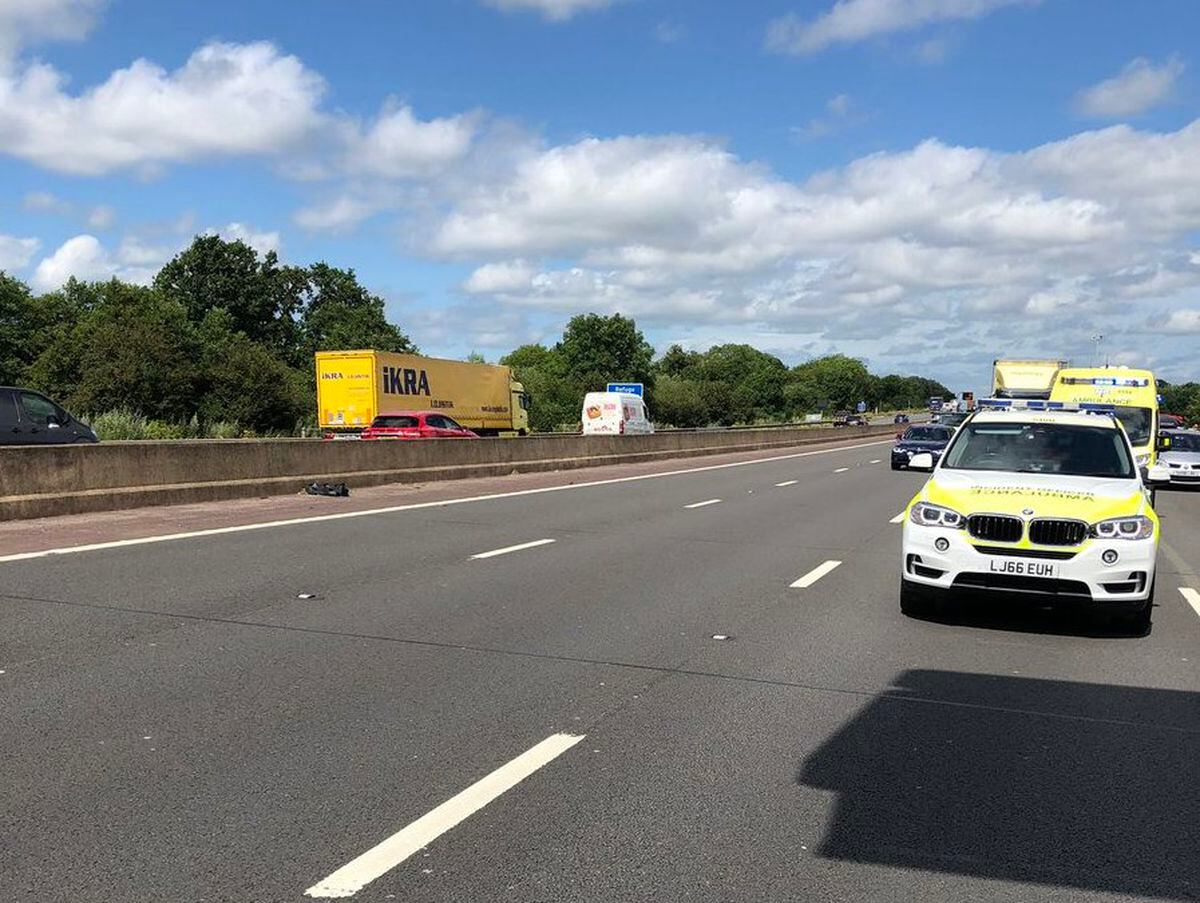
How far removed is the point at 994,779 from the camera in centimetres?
510

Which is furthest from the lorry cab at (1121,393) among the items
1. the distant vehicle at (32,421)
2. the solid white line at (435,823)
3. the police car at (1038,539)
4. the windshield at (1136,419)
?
the solid white line at (435,823)

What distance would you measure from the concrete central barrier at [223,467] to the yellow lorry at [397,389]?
8.38 m

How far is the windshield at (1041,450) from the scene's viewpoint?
9520 millimetres

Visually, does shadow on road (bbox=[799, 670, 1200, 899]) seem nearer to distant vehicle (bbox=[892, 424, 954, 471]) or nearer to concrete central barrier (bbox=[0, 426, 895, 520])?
concrete central barrier (bbox=[0, 426, 895, 520])

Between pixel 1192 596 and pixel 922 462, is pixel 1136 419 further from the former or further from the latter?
pixel 922 462

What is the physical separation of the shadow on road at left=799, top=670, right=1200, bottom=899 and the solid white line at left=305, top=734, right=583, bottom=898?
1221 mm

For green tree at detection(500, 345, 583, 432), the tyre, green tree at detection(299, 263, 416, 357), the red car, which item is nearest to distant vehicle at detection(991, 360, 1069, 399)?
the red car

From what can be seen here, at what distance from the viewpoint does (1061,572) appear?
816 centimetres

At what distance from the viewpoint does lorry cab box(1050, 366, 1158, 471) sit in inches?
Result: 910

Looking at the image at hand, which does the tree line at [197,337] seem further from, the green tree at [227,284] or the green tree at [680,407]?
the green tree at [680,407]

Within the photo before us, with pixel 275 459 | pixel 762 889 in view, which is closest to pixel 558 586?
pixel 762 889

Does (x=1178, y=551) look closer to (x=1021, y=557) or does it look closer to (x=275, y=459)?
(x=1021, y=557)

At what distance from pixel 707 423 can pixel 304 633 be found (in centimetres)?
13109

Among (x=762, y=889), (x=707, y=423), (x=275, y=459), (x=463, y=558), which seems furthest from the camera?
(x=707, y=423)
